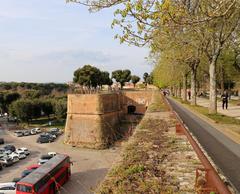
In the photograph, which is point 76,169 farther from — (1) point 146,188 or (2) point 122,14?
(1) point 146,188

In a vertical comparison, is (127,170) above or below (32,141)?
above

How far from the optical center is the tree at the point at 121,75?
7888 centimetres

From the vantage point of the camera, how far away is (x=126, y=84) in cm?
8750

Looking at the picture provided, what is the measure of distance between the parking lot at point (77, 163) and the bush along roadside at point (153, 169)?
14927 mm

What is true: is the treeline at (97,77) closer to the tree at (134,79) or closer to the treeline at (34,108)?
the tree at (134,79)

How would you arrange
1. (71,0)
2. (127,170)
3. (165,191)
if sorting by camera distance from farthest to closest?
1. (71,0)
2. (127,170)
3. (165,191)

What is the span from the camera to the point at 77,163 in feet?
104

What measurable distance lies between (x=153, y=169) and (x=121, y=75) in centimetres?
7431

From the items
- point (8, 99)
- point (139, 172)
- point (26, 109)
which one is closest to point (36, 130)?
point (26, 109)

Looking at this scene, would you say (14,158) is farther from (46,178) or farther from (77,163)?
(46,178)

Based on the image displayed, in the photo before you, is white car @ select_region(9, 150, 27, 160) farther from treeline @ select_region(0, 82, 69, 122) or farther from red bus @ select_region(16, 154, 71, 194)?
treeline @ select_region(0, 82, 69, 122)

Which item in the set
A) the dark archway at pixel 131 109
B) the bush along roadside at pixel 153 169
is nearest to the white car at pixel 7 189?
the bush along roadside at pixel 153 169

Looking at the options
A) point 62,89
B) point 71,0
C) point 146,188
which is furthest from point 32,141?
point 62,89

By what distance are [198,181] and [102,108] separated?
3373cm
